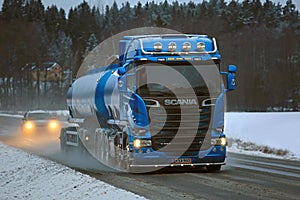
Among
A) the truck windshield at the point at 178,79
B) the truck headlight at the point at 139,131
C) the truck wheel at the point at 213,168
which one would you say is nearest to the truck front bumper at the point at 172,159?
the truck headlight at the point at 139,131

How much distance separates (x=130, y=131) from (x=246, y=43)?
8988 centimetres

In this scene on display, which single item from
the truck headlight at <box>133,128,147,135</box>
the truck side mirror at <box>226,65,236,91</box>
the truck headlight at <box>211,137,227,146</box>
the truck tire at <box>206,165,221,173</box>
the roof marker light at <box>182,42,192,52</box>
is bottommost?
the truck tire at <box>206,165,221,173</box>

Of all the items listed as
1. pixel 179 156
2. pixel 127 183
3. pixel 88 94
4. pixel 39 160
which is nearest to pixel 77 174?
pixel 127 183

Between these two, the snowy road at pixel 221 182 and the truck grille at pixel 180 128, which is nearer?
the snowy road at pixel 221 182

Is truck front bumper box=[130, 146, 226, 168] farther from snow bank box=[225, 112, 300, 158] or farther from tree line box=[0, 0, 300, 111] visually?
tree line box=[0, 0, 300, 111]

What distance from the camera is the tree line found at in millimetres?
89062

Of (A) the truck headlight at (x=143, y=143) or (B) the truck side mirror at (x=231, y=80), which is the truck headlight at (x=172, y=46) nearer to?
(B) the truck side mirror at (x=231, y=80)

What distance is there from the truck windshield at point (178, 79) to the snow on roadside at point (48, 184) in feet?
9.27

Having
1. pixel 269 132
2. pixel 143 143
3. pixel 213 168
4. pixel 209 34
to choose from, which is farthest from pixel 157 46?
pixel 209 34

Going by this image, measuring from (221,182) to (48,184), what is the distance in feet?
13.0

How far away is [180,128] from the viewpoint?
14086 mm

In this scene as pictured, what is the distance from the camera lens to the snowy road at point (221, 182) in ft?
35.9

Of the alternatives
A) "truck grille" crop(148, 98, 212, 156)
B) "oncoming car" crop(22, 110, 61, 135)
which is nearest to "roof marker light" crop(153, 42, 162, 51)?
"truck grille" crop(148, 98, 212, 156)

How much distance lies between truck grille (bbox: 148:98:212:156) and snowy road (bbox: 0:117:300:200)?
75 cm
